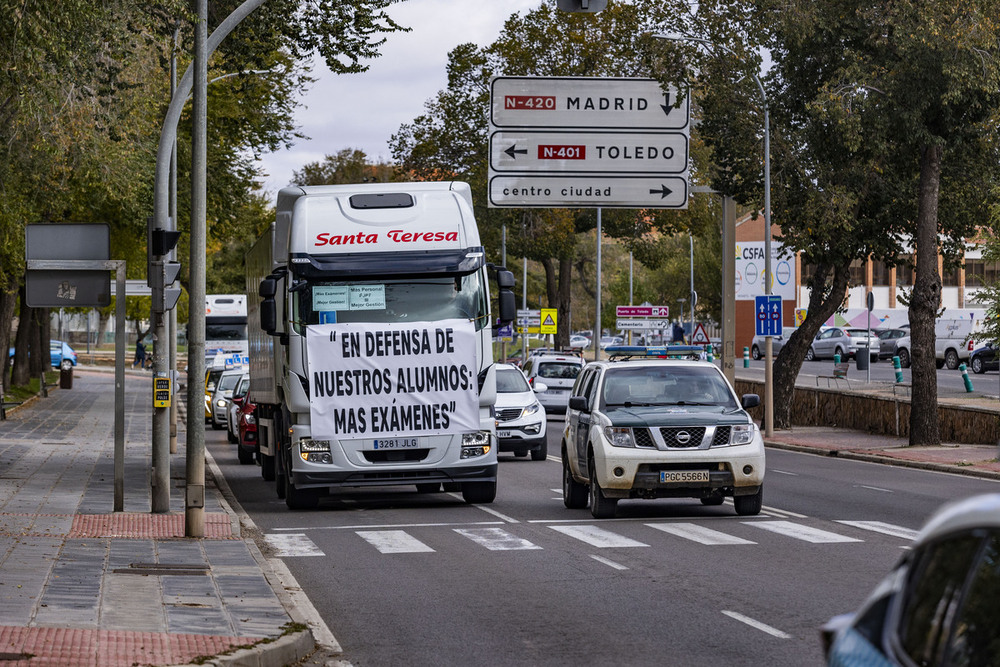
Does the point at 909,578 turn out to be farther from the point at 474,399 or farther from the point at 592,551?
the point at 474,399

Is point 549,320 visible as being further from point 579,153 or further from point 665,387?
point 665,387

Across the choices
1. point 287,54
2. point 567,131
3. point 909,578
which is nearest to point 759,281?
point 287,54

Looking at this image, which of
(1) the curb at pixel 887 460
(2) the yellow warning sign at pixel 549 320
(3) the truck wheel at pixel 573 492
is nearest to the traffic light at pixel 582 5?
(3) the truck wheel at pixel 573 492

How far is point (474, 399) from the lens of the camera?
1894 centimetres

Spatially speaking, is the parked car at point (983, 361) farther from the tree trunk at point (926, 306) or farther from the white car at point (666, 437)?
the white car at point (666, 437)

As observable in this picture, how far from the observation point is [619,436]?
16984mm

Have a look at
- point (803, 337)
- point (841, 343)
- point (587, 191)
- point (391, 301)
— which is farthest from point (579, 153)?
point (841, 343)

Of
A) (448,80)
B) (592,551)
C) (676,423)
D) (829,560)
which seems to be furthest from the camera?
(448,80)

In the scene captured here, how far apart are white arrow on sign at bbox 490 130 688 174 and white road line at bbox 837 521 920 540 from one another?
1258cm

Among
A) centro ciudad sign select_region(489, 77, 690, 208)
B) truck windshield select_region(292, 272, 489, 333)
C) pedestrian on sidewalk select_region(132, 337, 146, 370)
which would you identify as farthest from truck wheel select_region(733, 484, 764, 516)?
pedestrian on sidewalk select_region(132, 337, 146, 370)

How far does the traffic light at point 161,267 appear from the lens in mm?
16594

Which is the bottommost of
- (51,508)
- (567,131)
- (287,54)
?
(51,508)

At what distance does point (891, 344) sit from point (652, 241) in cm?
1559

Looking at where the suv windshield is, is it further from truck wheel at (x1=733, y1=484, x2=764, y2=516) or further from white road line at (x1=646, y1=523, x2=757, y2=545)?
white road line at (x1=646, y1=523, x2=757, y2=545)
